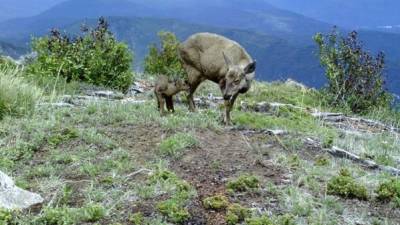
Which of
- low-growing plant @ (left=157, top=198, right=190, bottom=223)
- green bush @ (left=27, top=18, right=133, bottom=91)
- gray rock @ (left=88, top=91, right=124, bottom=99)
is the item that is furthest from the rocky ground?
green bush @ (left=27, top=18, right=133, bottom=91)

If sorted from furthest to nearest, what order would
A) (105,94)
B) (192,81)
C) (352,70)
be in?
(352,70), (105,94), (192,81)

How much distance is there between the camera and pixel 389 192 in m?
7.32

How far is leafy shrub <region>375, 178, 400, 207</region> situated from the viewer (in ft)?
23.9

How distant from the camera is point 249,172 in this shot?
312 inches

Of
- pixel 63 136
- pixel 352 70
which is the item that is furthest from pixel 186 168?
pixel 352 70

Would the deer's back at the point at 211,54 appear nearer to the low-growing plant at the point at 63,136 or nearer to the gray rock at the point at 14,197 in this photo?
the low-growing plant at the point at 63,136

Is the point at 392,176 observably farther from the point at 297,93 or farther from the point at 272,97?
the point at 297,93

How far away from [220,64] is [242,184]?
428 cm

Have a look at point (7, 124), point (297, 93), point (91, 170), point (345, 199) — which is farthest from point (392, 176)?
point (297, 93)

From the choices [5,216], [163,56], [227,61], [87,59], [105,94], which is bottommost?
[163,56]

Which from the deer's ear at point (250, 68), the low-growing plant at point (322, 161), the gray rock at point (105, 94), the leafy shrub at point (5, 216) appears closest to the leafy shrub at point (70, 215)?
the leafy shrub at point (5, 216)

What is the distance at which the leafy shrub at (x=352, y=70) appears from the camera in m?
19.8

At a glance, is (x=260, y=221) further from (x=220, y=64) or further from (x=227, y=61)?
(x=220, y=64)

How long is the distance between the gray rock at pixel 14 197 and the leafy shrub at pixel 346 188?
9.66 feet
